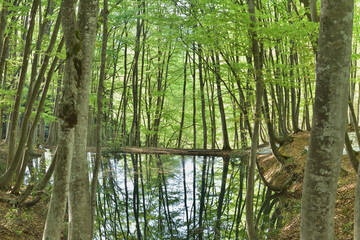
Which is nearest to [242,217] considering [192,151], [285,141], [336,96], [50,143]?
[336,96]

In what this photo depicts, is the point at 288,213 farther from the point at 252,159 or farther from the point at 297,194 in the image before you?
the point at 252,159

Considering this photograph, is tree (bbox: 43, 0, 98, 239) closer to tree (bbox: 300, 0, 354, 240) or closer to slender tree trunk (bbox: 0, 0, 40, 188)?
tree (bbox: 300, 0, 354, 240)

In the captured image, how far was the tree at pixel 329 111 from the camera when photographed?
248cm

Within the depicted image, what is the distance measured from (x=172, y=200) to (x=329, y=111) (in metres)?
8.07

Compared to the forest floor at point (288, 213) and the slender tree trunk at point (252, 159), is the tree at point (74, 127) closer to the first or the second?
the forest floor at point (288, 213)

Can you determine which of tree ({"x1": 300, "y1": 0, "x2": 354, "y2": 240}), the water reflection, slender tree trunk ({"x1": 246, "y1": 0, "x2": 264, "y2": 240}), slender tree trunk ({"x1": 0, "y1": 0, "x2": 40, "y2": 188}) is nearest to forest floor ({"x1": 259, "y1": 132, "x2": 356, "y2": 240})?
slender tree trunk ({"x1": 246, "y1": 0, "x2": 264, "y2": 240})

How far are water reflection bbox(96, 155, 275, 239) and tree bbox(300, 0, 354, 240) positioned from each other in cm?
471

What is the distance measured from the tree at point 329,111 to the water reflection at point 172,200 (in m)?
4.71

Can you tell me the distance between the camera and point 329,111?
2.49m

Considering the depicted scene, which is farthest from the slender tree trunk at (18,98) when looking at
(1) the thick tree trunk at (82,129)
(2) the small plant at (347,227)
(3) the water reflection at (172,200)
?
(2) the small plant at (347,227)

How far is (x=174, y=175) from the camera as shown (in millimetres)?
13617

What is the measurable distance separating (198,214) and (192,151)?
11526 millimetres

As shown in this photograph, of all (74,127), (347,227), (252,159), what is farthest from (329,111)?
(252,159)

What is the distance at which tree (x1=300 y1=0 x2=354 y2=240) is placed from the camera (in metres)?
2.48
